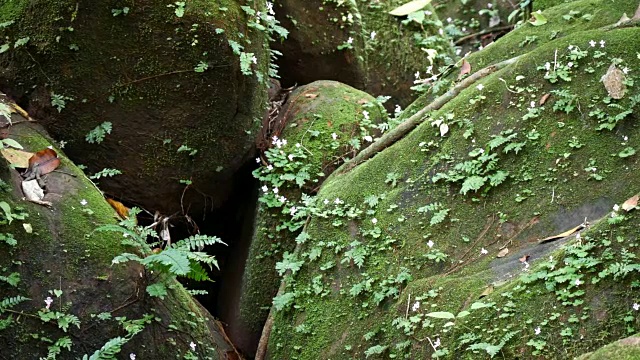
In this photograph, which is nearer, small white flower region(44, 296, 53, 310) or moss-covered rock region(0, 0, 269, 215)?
small white flower region(44, 296, 53, 310)

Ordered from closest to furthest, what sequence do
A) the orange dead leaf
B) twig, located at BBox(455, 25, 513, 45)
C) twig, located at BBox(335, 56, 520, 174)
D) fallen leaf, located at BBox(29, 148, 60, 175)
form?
1. the orange dead leaf
2. fallen leaf, located at BBox(29, 148, 60, 175)
3. twig, located at BBox(335, 56, 520, 174)
4. twig, located at BBox(455, 25, 513, 45)

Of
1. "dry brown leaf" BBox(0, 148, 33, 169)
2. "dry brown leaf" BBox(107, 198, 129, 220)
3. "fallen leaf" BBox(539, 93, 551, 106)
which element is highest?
"dry brown leaf" BBox(0, 148, 33, 169)

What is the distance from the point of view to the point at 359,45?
28.3 ft

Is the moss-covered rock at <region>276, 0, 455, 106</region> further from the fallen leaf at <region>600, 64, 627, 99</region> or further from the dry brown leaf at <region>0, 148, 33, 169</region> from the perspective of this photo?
the fallen leaf at <region>600, 64, 627, 99</region>

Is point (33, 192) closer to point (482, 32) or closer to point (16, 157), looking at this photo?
point (16, 157)

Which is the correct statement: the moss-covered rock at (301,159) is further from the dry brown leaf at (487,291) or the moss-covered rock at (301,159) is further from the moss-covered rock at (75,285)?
the dry brown leaf at (487,291)

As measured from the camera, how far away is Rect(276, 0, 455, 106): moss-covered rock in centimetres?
820

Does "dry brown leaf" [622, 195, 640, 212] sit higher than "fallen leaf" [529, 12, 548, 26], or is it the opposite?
"fallen leaf" [529, 12, 548, 26]

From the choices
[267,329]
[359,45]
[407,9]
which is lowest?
[267,329]

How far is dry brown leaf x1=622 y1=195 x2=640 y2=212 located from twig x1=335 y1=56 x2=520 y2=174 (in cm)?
215

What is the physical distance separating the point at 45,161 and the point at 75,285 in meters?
1.14

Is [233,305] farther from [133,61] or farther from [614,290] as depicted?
[614,290]

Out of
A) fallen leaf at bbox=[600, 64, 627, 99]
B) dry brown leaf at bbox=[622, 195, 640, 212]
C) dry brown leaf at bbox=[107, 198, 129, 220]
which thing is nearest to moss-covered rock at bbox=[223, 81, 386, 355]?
dry brown leaf at bbox=[107, 198, 129, 220]

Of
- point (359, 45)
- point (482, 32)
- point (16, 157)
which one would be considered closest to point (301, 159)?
point (359, 45)
